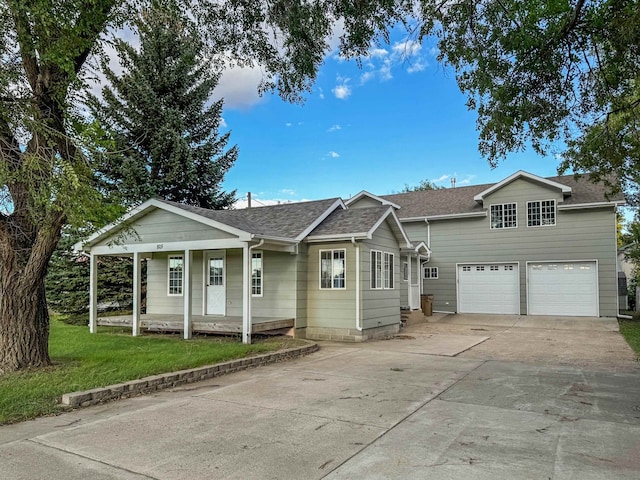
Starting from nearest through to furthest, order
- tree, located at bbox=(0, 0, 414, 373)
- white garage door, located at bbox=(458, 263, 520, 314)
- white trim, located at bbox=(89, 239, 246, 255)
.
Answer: tree, located at bbox=(0, 0, 414, 373) → white trim, located at bbox=(89, 239, 246, 255) → white garage door, located at bbox=(458, 263, 520, 314)

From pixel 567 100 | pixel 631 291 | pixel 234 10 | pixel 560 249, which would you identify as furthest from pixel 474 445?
pixel 631 291

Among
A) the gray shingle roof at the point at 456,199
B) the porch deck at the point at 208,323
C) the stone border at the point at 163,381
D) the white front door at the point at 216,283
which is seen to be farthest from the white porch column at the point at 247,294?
the gray shingle roof at the point at 456,199

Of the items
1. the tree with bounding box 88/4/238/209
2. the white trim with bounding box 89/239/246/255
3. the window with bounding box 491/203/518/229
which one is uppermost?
the tree with bounding box 88/4/238/209

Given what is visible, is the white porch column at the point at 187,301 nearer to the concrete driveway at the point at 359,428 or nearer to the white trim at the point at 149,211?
the white trim at the point at 149,211

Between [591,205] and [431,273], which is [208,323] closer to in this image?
[431,273]

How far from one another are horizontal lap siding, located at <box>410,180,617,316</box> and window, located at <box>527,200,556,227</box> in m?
0.15

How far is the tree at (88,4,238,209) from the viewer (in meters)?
17.2

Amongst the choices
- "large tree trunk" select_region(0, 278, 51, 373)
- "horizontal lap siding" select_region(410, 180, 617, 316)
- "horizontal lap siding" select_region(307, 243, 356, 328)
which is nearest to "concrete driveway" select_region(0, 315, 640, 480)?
"large tree trunk" select_region(0, 278, 51, 373)

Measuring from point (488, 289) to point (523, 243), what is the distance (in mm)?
2322

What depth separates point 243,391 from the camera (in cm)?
651

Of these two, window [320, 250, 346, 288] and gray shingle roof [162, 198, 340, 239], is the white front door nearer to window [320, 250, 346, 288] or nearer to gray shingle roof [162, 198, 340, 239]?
gray shingle roof [162, 198, 340, 239]

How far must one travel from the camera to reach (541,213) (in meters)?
17.3

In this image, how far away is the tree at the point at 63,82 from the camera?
19.5 feet

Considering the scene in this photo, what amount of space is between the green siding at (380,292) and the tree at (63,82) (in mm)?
5381
